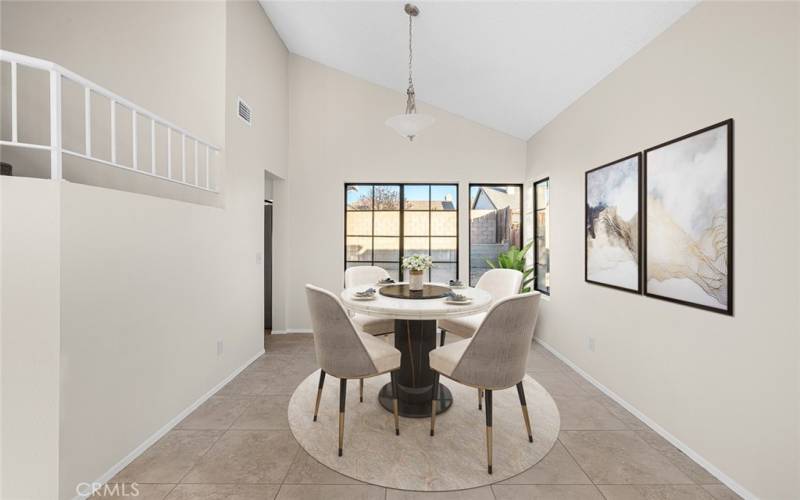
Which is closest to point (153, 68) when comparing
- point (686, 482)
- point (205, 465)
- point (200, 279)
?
point (200, 279)

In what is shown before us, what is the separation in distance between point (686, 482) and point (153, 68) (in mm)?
4848

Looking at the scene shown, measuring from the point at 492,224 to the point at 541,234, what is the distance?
0.72 m

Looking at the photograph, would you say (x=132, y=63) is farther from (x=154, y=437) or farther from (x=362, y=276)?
(x=154, y=437)

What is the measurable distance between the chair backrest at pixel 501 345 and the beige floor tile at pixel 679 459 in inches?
39.6

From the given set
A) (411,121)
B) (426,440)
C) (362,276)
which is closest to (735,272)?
(426,440)

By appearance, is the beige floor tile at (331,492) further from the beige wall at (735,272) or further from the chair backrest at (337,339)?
the beige wall at (735,272)

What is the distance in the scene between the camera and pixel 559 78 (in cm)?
305

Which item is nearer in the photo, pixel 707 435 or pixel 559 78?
pixel 707 435

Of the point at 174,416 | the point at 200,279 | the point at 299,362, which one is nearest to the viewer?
the point at 174,416

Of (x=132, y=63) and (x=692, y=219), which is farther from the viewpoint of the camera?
(x=132, y=63)

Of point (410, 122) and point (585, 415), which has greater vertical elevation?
point (410, 122)

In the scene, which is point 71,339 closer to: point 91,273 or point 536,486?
point 91,273

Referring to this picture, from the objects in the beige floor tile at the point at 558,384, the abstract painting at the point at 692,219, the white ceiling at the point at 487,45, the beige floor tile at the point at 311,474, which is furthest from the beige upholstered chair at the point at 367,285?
the white ceiling at the point at 487,45

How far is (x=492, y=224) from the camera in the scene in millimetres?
4777
